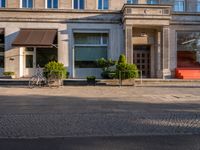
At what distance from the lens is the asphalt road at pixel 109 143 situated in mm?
6930

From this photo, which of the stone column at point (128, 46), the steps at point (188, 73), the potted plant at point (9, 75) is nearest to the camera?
the stone column at point (128, 46)

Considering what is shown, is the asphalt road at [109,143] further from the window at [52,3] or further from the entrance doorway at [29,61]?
the window at [52,3]

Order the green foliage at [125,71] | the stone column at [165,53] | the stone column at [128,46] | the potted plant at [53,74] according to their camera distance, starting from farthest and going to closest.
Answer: the stone column at [165,53], the stone column at [128,46], the green foliage at [125,71], the potted plant at [53,74]

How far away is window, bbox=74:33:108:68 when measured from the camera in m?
30.7

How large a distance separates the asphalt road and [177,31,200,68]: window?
79.7 feet

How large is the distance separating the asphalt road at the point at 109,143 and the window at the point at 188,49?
2431 centimetres

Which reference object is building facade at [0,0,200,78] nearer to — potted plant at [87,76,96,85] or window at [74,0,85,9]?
window at [74,0,85,9]

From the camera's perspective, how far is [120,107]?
12.9 meters

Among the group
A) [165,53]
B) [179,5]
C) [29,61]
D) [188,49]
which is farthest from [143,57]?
[29,61]

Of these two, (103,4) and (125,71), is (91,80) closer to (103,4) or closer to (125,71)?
(125,71)

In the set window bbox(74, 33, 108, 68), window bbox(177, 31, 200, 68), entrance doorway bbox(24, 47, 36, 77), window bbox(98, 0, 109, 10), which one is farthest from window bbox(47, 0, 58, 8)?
window bbox(177, 31, 200, 68)

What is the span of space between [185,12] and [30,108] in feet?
72.8

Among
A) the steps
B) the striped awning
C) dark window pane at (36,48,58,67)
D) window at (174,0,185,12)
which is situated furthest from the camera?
window at (174,0,185,12)

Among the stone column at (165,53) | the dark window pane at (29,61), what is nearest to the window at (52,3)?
the dark window pane at (29,61)
